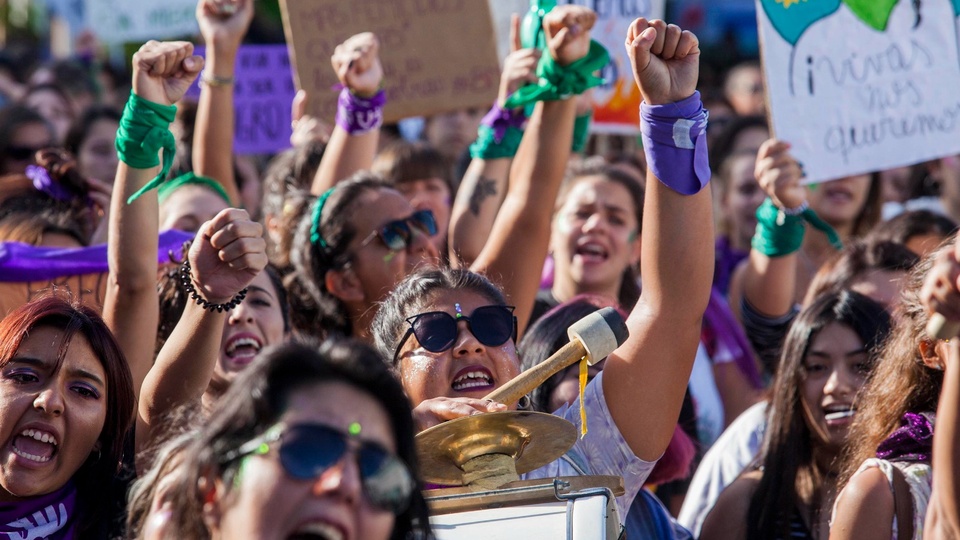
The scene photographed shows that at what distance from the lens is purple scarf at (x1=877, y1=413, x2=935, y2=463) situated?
2.55m

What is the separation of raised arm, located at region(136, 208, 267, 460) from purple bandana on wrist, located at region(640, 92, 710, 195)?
0.83 meters

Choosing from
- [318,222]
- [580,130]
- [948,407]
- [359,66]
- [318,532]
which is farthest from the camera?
[580,130]

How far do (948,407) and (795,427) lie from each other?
1.53 metres

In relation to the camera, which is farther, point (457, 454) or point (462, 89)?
point (462, 89)

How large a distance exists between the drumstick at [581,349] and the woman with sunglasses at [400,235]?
1.17 m

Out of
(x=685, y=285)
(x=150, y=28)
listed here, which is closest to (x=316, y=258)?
(x=685, y=285)

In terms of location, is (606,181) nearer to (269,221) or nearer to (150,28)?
(269,221)

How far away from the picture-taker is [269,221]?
466cm

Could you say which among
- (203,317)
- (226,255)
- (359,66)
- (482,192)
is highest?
(359,66)

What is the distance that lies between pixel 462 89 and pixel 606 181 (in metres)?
0.73

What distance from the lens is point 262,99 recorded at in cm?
591

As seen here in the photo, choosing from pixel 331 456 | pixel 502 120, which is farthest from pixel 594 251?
pixel 331 456

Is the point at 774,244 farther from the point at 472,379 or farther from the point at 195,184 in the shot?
the point at 195,184

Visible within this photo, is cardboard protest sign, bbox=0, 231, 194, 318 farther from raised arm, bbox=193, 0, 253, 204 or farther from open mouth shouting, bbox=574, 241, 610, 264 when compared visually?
open mouth shouting, bbox=574, 241, 610, 264
